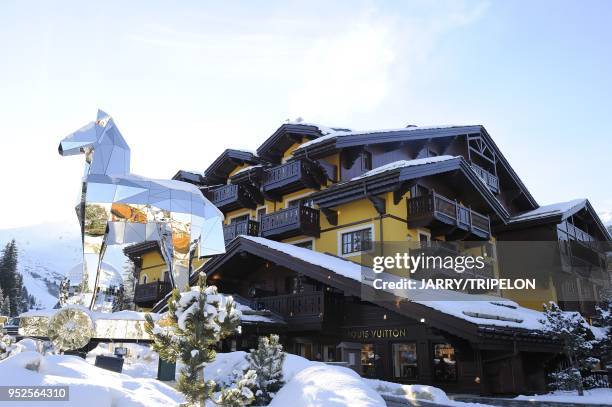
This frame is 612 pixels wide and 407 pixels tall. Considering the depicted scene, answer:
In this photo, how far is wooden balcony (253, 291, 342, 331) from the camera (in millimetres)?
18797

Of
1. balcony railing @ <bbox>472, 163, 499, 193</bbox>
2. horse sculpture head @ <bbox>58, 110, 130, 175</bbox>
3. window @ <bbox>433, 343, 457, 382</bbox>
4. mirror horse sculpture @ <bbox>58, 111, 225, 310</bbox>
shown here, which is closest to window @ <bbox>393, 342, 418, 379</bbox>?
window @ <bbox>433, 343, 457, 382</bbox>

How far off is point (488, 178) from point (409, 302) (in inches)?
638

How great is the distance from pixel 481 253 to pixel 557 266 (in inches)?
163

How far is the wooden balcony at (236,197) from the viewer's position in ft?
93.8

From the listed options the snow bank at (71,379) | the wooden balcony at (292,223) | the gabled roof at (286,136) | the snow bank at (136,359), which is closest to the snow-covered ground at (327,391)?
the snow bank at (71,379)

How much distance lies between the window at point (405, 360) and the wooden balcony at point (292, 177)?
961 cm

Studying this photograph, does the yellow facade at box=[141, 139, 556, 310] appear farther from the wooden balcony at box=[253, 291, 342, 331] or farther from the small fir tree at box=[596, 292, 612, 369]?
the small fir tree at box=[596, 292, 612, 369]

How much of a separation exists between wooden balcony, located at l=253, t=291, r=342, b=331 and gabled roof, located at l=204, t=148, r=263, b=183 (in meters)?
11.5

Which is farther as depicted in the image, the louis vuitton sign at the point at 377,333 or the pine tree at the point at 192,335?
the louis vuitton sign at the point at 377,333

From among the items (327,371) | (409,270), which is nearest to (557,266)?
(409,270)

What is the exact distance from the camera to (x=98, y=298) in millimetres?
7375

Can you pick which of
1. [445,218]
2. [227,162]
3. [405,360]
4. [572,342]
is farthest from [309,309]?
[227,162]

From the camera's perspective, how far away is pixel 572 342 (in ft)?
52.2

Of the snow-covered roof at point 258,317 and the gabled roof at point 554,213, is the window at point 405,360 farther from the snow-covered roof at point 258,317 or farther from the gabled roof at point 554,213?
the gabled roof at point 554,213
